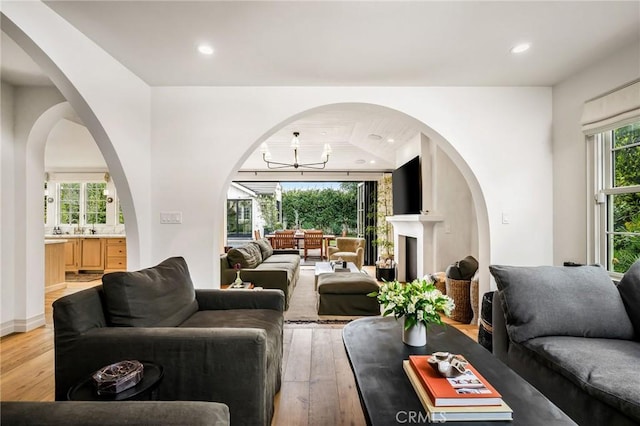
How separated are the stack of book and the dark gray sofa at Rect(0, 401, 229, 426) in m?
0.72

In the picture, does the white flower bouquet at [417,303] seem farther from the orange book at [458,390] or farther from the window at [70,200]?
the window at [70,200]

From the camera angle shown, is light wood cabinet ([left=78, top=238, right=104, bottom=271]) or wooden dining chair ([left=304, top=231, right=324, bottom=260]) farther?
wooden dining chair ([left=304, top=231, right=324, bottom=260])

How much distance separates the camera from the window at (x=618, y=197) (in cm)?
→ 266

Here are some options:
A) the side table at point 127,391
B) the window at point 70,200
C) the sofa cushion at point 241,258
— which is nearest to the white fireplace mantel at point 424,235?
the sofa cushion at point 241,258

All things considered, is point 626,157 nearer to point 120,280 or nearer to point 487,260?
point 487,260

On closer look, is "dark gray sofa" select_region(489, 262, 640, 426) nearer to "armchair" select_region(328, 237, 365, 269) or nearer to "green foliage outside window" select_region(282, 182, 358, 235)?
"armchair" select_region(328, 237, 365, 269)

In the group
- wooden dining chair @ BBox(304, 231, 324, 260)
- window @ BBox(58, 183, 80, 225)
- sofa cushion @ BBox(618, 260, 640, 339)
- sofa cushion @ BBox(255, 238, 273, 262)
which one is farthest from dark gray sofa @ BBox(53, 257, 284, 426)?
wooden dining chair @ BBox(304, 231, 324, 260)

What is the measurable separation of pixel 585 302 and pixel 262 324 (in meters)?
1.99

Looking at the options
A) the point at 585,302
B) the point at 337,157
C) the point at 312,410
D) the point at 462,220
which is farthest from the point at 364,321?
the point at 337,157

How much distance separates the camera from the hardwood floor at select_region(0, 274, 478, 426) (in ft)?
6.76

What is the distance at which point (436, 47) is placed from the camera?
259cm

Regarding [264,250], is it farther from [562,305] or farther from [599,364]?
[599,364]

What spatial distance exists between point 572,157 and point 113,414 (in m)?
3.80

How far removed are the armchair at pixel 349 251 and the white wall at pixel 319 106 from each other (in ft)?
13.6
